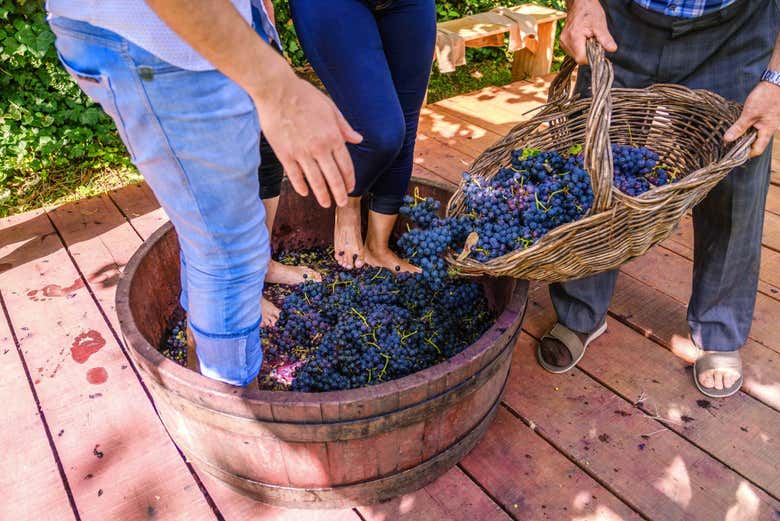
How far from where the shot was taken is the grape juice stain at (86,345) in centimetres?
198

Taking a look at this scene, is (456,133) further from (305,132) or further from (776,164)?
(305,132)

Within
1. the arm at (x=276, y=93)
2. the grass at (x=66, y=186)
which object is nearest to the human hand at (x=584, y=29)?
the arm at (x=276, y=93)

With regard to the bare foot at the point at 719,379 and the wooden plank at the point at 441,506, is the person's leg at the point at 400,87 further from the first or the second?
the bare foot at the point at 719,379

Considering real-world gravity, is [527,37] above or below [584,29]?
below

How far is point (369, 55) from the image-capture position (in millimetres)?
1593

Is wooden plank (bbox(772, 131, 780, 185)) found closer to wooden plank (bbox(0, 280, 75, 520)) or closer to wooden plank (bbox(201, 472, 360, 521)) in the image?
wooden plank (bbox(201, 472, 360, 521))

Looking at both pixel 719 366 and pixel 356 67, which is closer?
pixel 356 67

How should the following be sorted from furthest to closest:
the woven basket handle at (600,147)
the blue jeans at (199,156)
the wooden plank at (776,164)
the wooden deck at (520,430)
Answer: the wooden plank at (776,164) < the wooden deck at (520,430) < the woven basket handle at (600,147) < the blue jeans at (199,156)

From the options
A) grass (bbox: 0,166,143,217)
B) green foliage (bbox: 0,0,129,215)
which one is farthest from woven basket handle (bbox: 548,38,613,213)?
green foliage (bbox: 0,0,129,215)

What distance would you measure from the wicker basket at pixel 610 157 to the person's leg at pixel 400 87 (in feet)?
0.96

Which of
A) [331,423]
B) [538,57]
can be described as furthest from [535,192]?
[538,57]

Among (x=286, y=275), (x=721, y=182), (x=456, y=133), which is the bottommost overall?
(x=456, y=133)

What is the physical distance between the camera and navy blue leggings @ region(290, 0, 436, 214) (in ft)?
5.11

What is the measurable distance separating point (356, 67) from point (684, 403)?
4.73 feet
